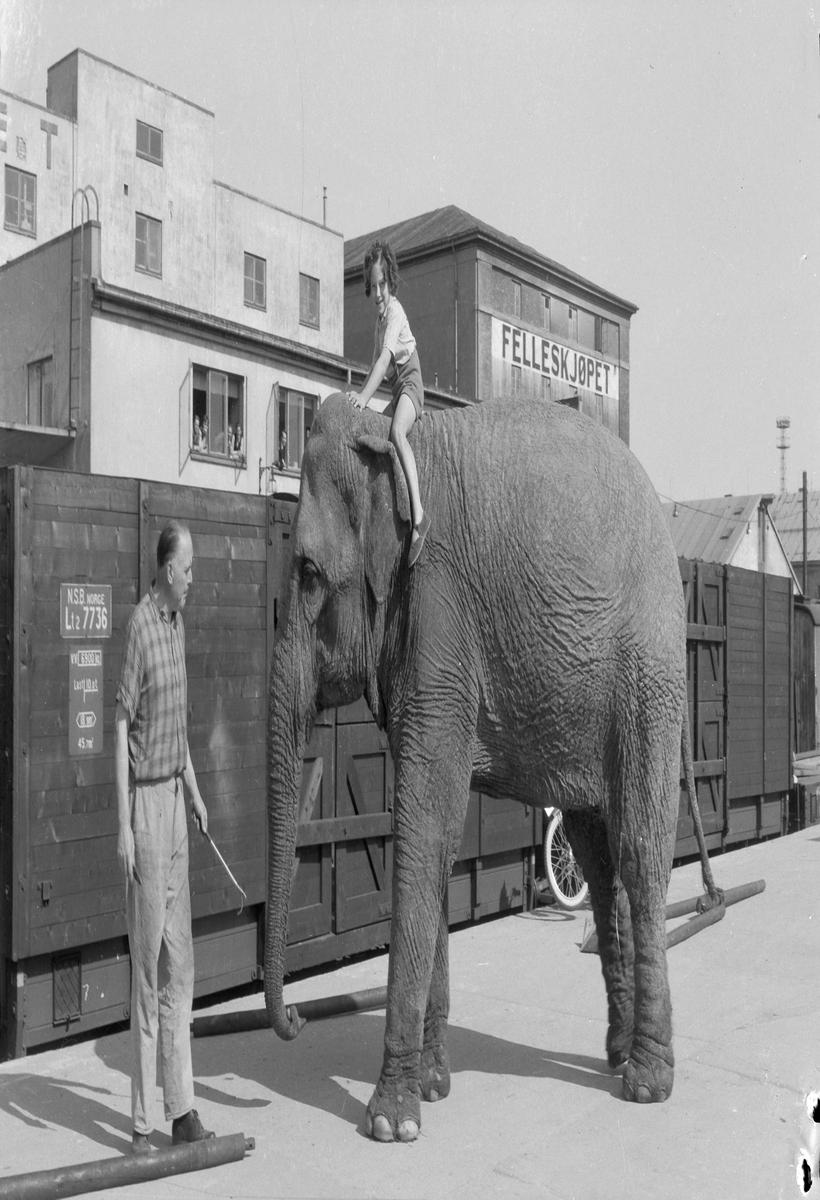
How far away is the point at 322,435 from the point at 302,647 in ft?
2.79

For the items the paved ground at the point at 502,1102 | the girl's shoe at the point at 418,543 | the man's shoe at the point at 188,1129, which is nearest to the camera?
the paved ground at the point at 502,1102

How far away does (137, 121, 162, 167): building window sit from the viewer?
1122 inches

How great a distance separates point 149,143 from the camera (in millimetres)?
28703

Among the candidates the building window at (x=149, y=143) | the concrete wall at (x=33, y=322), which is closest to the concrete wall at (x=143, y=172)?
the building window at (x=149, y=143)

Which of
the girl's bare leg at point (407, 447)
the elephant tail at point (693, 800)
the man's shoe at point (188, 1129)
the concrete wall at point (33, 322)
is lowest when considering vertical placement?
the man's shoe at point (188, 1129)

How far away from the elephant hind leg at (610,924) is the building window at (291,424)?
2089cm

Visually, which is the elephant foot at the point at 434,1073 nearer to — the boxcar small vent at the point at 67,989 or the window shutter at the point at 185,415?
the boxcar small vent at the point at 67,989

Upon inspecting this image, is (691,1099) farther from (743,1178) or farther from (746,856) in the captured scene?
(746,856)

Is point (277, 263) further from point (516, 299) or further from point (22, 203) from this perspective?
point (516, 299)

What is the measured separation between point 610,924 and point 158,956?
2138 millimetres

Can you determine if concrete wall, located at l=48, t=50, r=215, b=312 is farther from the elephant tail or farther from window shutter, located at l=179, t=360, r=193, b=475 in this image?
the elephant tail

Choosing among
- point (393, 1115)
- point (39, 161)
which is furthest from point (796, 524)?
point (393, 1115)

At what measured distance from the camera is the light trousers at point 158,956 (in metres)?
3.92

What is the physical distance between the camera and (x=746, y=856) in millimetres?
11445
